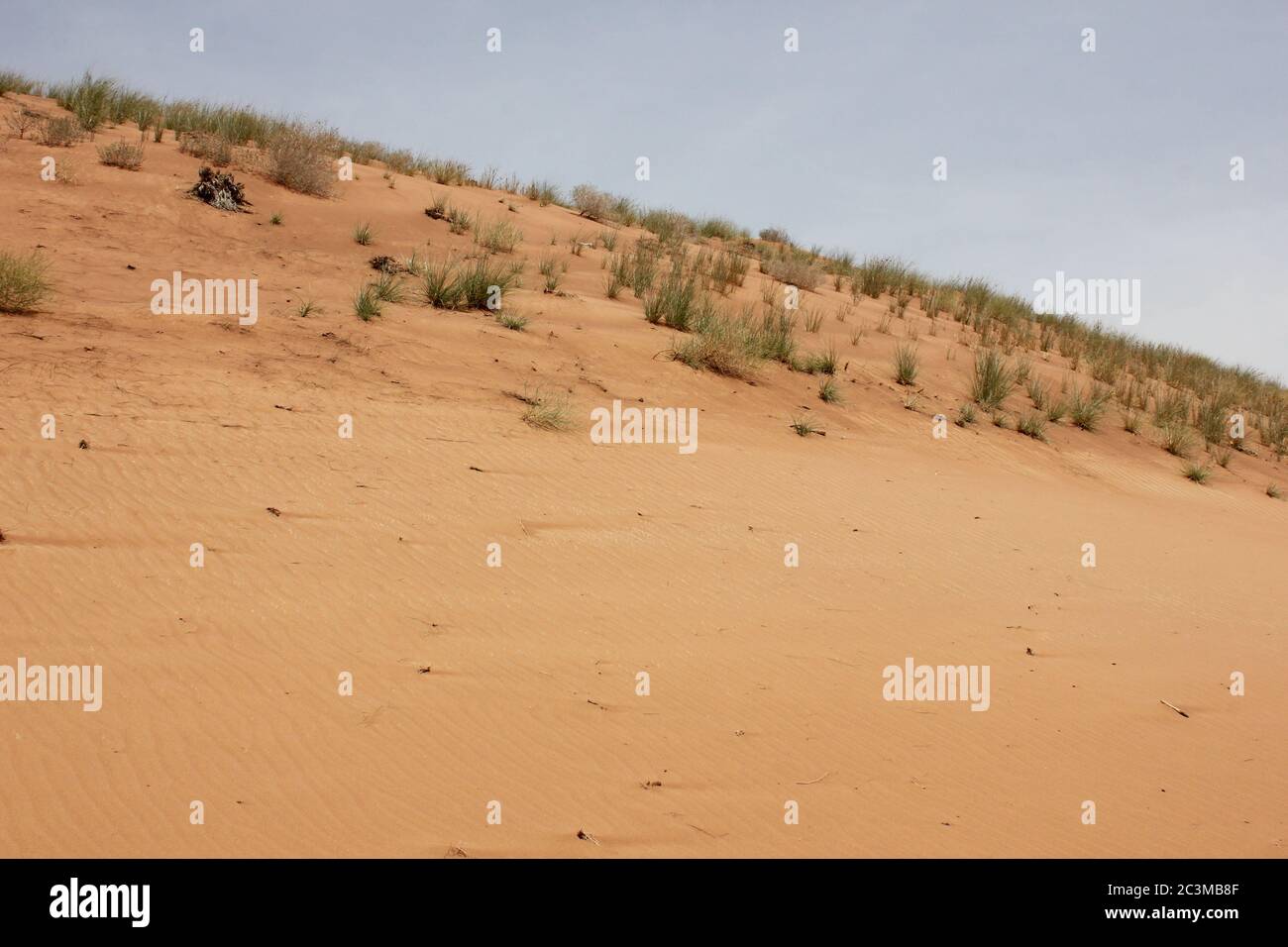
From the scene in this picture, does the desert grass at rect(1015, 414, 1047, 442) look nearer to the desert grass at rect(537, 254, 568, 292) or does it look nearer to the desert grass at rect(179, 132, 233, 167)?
the desert grass at rect(537, 254, 568, 292)

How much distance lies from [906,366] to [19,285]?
34.7ft

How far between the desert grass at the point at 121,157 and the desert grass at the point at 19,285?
225 inches

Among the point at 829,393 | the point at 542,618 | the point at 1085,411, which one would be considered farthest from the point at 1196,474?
the point at 542,618

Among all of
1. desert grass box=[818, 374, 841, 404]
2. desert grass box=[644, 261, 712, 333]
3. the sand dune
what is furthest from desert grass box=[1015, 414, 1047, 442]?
desert grass box=[644, 261, 712, 333]

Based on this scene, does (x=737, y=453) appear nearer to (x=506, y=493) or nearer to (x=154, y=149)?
(x=506, y=493)

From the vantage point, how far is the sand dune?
368 centimetres

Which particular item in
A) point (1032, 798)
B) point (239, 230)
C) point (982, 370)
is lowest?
point (1032, 798)

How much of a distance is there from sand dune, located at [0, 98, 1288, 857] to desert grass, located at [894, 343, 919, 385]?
286 centimetres

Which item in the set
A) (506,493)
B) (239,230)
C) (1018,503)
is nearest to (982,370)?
(1018,503)

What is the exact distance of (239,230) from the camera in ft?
43.3

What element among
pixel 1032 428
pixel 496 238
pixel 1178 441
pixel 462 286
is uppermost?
→ pixel 496 238

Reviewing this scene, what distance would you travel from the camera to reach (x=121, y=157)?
14.0 m

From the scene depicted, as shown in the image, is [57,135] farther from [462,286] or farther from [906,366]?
[906,366]
